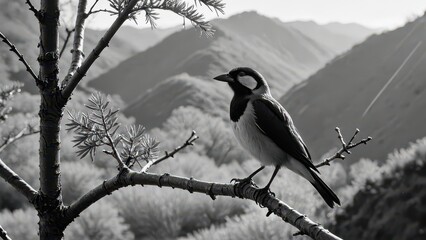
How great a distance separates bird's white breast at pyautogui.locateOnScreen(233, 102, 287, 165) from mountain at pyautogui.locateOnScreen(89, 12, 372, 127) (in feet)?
180

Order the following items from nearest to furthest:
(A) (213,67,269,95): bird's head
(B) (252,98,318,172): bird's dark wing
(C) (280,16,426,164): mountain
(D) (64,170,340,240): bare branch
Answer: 1. (D) (64,170,340,240): bare branch
2. (B) (252,98,318,172): bird's dark wing
3. (A) (213,67,269,95): bird's head
4. (C) (280,16,426,164): mountain

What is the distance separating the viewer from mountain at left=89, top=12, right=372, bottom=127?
233 feet

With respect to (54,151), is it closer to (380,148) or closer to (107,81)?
(380,148)

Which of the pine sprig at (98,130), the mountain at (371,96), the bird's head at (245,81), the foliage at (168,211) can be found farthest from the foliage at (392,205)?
the mountain at (371,96)

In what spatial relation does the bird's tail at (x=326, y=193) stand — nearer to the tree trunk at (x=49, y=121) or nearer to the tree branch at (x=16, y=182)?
the tree trunk at (x=49, y=121)

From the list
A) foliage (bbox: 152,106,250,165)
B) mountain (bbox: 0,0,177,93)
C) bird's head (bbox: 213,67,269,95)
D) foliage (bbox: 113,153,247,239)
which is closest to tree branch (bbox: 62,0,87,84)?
bird's head (bbox: 213,67,269,95)

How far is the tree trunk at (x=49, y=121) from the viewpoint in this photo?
204 cm

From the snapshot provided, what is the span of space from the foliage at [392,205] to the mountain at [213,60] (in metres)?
43.4

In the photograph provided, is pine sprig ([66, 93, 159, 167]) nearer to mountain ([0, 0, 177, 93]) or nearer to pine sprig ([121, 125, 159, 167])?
pine sprig ([121, 125, 159, 167])

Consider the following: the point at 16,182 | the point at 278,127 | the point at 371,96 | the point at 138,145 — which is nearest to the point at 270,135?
the point at 278,127

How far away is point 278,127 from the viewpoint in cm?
299

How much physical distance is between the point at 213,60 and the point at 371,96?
1149 inches

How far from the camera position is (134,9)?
2033 millimetres

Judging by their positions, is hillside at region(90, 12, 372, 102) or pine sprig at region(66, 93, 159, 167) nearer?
pine sprig at region(66, 93, 159, 167)
